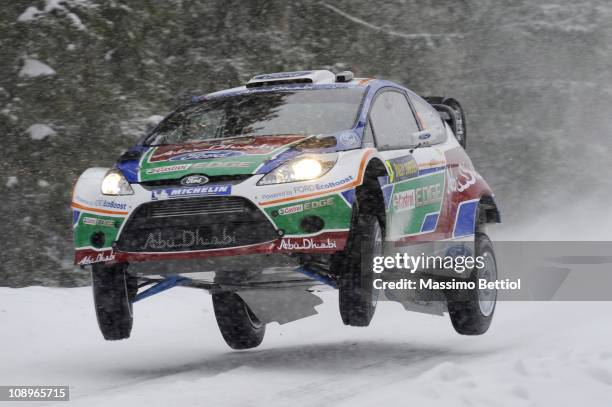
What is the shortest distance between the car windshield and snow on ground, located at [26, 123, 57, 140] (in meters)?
5.10

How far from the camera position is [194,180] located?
6328 millimetres

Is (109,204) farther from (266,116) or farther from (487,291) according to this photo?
(487,291)

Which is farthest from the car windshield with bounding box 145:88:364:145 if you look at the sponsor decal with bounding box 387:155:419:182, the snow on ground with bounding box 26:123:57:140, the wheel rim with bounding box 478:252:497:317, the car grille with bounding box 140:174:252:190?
the snow on ground with bounding box 26:123:57:140

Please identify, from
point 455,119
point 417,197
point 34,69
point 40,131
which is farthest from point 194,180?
point 34,69

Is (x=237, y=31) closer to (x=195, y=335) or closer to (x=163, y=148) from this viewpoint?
(x=195, y=335)

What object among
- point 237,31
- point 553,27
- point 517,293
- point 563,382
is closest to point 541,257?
point 517,293

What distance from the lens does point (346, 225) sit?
6.25 meters

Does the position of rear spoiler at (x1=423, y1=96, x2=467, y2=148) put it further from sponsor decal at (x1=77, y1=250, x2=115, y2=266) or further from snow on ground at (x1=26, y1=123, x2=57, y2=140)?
snow on ground at (x1=26, y1=123, x2=57, y2=140)

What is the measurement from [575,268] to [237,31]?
6673 mm

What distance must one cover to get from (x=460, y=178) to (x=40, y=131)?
618cm

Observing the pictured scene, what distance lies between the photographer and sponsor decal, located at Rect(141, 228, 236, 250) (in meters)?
6.24

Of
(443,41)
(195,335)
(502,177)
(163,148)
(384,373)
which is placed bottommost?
(502,177)

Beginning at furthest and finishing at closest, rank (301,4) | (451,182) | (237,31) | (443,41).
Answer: (443,41)
(301,4)
(237,31)
(451,182)

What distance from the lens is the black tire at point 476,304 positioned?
8.04 metres
